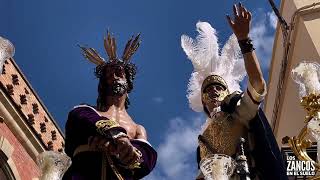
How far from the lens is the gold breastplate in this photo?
4.28 metres

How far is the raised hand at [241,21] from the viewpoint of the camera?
427cm

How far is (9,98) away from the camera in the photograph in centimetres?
1344

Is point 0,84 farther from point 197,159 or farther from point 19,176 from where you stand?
point 197,159

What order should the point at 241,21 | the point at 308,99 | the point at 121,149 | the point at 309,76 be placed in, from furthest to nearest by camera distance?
the point at 309,76, the point at 308,99, the point at 241,21, the point at 121,149

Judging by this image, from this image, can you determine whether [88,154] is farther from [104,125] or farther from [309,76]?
[309,76]

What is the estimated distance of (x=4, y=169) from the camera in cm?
1299

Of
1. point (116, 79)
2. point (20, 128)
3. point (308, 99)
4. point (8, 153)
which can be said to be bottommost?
point (308, 99)

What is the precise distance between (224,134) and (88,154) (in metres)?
0.94

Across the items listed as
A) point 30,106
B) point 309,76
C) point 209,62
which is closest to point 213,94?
point 209,62

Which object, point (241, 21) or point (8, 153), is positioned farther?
point (8, 153)

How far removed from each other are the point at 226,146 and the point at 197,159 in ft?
1.41

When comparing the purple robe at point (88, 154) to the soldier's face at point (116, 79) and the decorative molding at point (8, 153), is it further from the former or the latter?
the decorative molding at point (8, 153)

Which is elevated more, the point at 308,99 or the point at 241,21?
the point at 241,21

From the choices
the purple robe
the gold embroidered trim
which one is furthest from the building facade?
the gold embroidered trim
